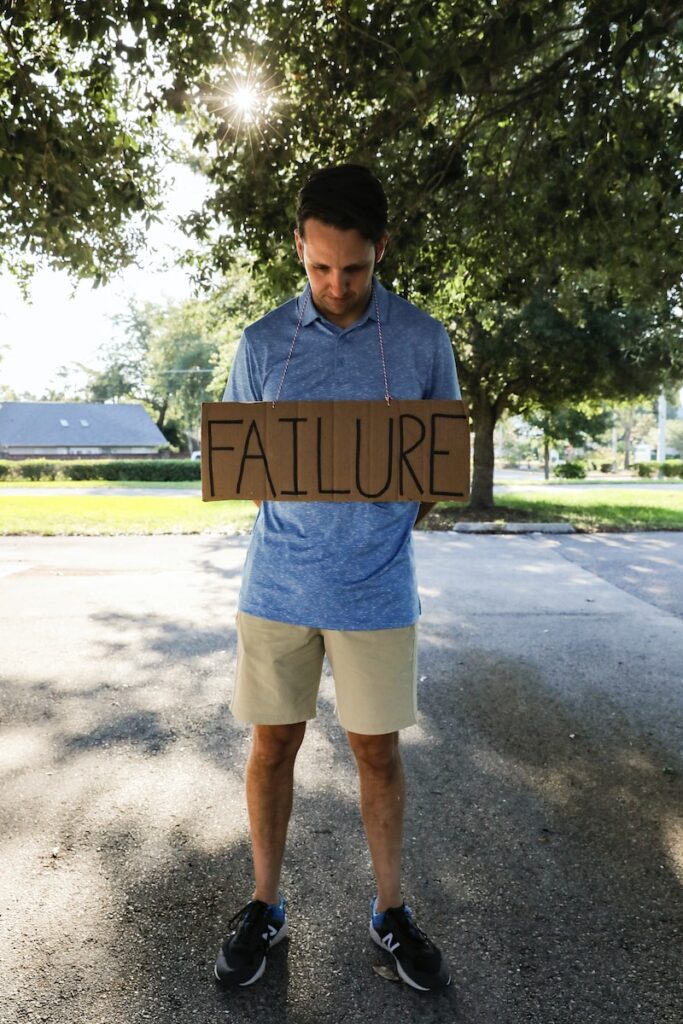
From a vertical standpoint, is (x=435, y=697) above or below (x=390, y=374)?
below

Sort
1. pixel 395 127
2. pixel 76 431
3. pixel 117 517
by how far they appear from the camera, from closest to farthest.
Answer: pixel 395 127 → pixel 117 517 → pixel 76 431

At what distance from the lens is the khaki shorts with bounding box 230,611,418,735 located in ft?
6.61

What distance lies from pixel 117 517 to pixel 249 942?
13.3 m

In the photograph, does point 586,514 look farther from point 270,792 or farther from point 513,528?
point 270,792

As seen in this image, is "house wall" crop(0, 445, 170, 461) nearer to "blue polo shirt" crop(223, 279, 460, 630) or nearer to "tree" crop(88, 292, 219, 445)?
"tree" crop(88, 292, 219, 445)

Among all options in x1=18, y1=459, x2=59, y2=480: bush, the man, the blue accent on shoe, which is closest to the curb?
the blue accent on shoe

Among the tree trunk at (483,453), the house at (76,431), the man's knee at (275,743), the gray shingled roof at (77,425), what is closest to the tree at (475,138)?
the man's knee at (275,743)

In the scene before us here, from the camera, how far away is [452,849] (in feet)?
9.30

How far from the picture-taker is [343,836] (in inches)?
114

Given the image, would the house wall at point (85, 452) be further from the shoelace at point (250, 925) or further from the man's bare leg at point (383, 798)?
the man's bare leg at point (383, 798)

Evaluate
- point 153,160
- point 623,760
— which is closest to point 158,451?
point 153,160

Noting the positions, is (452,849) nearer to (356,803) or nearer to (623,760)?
(356,803)


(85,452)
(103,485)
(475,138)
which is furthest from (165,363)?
(475,138)

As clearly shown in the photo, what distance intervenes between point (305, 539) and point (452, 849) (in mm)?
1570
